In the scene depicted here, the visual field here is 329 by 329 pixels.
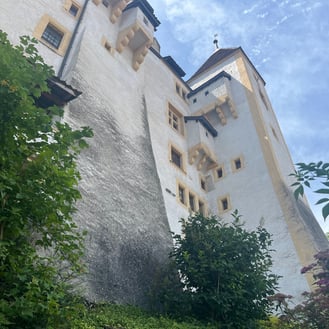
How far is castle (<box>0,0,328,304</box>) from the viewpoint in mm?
11070

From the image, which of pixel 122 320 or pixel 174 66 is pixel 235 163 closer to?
pixel 174 66

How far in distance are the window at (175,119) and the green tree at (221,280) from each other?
1264 cm

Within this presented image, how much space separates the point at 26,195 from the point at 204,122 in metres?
19.6

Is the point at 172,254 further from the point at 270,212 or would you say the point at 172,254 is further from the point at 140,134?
the point at 270,212

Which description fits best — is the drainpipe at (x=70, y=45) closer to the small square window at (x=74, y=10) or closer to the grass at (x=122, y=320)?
the small square window at (x=74, y=10)

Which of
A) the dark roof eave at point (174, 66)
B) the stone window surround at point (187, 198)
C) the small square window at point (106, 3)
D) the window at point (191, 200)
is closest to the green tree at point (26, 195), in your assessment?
the stone window surround at point (187, 198)

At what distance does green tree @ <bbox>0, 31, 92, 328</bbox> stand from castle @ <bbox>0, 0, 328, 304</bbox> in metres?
3.73

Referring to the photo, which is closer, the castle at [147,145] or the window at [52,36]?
the castle at [147,145]

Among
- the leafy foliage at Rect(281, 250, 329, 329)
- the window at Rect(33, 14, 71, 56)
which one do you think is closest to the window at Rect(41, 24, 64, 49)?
the window at Rect(33, 14, 71, 56)

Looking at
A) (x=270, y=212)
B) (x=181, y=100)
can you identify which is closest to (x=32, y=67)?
(x=270, y=212)

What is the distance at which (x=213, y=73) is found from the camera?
1191 inches

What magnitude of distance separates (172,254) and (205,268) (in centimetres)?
150

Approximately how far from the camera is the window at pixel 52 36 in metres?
16.2

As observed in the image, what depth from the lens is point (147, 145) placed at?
15930mm
